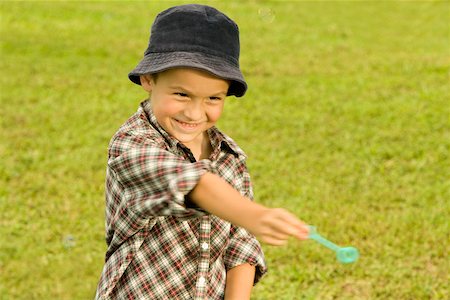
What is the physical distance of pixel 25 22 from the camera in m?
11.5

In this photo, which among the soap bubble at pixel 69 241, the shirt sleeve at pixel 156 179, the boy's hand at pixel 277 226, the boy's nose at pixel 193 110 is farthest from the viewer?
the soap bubble at pixel 69 241

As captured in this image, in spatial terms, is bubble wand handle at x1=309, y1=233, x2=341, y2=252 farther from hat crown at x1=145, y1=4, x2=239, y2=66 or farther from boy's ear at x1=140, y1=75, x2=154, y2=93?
boy's ear at x1=140, y1=75, x2=154, y2=93

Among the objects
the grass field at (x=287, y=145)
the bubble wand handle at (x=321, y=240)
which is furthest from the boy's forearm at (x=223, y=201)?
the grass field at (x=287, y=145)

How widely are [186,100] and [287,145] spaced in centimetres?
426

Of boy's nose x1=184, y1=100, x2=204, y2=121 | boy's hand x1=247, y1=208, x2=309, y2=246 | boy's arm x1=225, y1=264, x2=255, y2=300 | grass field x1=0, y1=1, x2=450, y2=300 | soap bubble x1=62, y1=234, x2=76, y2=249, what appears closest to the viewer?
boy's hand x1=247, y1=208, x2=309, y2=246

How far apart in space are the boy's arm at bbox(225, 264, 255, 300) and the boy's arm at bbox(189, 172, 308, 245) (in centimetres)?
67

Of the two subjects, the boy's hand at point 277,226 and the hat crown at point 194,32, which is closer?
the boy's hand at point 277,226

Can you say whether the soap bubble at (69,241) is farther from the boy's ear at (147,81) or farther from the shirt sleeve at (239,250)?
the boy's ear at (147,81)

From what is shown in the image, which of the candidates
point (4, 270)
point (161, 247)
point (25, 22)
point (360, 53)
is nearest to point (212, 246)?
point (161, 247)

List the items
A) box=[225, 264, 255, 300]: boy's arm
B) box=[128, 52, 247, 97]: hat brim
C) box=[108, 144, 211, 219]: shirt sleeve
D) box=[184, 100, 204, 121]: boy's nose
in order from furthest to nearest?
box=[225, 264, 255, 300]: boy's arm < box=[184, 100, 204, 121]: boy's nose < box=[128, 52, 247, 97]: hat brim < box=[108, 144, 211, 219]: shirt sleeve

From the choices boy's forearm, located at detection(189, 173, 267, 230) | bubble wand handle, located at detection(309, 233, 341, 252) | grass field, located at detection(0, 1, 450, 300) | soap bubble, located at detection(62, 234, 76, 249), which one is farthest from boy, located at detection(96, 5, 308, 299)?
soap bubble, located at detection(62, 234, 76, 249)

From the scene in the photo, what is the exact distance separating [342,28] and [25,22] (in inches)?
198

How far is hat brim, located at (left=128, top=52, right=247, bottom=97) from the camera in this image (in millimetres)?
2143

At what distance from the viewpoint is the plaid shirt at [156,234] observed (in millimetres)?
2164
